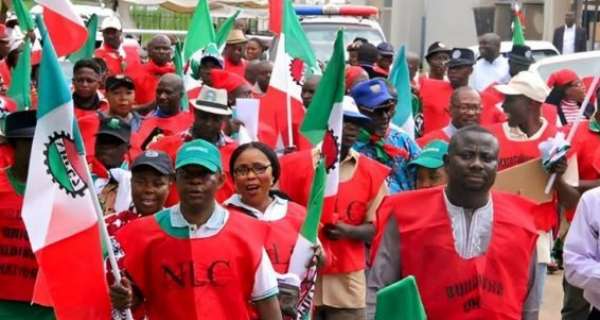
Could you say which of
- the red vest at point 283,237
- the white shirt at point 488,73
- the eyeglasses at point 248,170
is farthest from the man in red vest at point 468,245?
the white shirt at point 488,73

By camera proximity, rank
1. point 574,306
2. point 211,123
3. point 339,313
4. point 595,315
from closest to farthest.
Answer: point 595,315 < point 211,123 < point 339,313 < point 574,306

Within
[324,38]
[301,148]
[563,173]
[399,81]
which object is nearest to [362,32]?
[324,38]

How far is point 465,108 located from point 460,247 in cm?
414

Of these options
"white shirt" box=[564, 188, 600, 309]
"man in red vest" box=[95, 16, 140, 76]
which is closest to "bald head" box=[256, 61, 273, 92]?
"man in red vest" box=[95, 16, 140, 76]

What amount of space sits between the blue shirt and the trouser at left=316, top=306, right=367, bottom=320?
27.9 inches

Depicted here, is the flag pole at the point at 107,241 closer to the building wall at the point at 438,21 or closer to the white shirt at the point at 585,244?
the white shirt at the point at 585,244

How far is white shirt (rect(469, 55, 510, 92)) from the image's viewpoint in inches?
638

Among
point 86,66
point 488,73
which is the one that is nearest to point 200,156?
point 86,66

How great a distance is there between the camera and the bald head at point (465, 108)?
1077 centimetres

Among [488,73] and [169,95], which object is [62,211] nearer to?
[169,95]

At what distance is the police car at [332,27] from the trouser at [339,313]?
35.9 feet

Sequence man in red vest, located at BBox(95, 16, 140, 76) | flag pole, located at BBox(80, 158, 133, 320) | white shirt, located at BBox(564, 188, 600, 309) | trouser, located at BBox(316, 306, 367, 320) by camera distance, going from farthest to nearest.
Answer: man in red vest, located at BBox(95, 16, 140, 76), trouser, located at BBox(316, 306, 367, 320), white shirt, located at BBox(564, 188, 600, 309), flag pole, located at BBox(80, 158, 133, 320)

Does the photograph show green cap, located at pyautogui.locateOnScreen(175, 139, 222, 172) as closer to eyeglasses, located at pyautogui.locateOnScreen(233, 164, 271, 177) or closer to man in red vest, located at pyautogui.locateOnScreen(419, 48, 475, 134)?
eyeglasses, located at pyautogui.locateOnScreen(233, 164, 271, 177)

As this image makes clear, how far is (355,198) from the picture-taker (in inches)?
351
